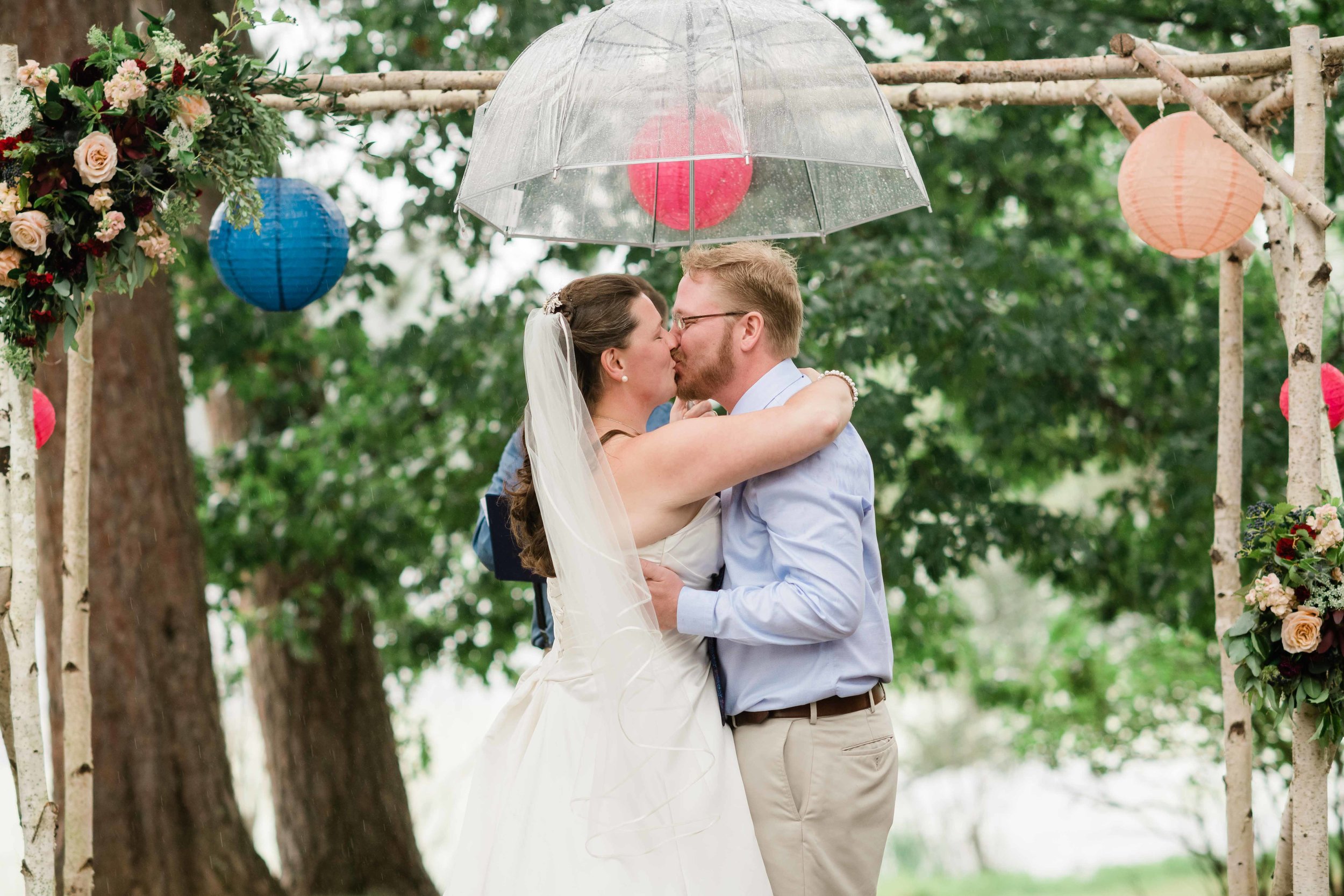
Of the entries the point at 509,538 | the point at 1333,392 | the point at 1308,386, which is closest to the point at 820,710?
the point at 509,538

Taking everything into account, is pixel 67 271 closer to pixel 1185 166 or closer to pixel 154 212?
pixel 154 212

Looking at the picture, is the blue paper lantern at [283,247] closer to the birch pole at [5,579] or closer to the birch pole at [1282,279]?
the birch pole at [5,579]

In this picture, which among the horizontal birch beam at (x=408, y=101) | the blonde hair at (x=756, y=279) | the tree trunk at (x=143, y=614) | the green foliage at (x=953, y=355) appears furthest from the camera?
the green foliage at (x=953, y=355)

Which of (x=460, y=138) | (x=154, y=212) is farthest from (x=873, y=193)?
(x=460, y=138)

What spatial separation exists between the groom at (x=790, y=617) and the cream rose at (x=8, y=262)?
1698mm

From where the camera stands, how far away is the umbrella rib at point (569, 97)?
274cm

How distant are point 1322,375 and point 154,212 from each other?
Answer: 132 inches

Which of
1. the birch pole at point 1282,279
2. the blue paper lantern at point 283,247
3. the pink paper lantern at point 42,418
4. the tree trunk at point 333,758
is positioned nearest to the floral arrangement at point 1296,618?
the birch pole at point 1282,279

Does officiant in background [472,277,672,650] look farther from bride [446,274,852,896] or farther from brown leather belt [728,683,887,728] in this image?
brown leather belt [728,683,887,728]

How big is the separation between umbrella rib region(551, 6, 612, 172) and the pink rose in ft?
3.85

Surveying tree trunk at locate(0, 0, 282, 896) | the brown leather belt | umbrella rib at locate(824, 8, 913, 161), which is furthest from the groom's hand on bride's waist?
tree trunk at locate(0, 0, 282, 896)

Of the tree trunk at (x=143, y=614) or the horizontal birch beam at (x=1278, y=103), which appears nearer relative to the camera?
the horizontal birch beam at (x=1278, y=103)

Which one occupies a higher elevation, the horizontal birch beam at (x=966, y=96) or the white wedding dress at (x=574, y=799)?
the horizontal birch beam at (x=966, y=96)

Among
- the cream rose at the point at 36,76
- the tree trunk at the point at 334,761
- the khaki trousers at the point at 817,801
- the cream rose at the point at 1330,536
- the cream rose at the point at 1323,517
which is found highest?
the cream rose at the point at 36,76
